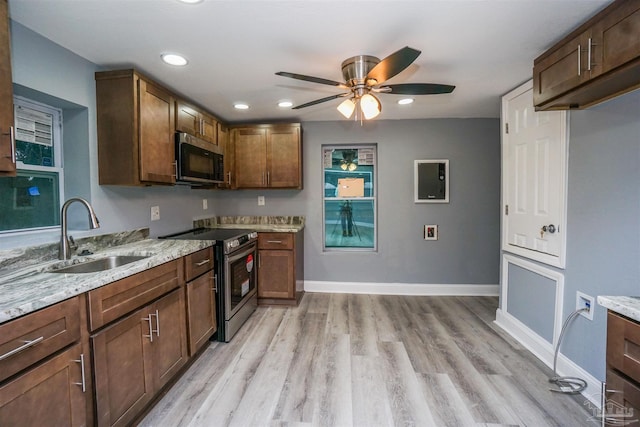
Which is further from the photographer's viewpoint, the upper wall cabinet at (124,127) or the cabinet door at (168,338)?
the upper wall cabinet at (124,127)

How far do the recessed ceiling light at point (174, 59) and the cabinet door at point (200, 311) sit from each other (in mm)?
1600

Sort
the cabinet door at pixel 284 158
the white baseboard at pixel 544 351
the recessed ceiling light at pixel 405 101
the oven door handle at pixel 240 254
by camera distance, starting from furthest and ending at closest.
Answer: the cabinet door at pixel 284 158 < the recessed ceiling light at pixel 405 101 < the oven door handle at pixel 240 254 < the white baseboard at pixel 544 351

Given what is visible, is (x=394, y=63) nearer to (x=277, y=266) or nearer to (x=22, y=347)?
(x=22, y=347)

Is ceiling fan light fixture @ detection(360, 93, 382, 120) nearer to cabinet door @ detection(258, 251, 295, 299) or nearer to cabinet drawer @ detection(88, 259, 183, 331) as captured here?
cabinet drawer @ detection(88, 259, 183, 331)

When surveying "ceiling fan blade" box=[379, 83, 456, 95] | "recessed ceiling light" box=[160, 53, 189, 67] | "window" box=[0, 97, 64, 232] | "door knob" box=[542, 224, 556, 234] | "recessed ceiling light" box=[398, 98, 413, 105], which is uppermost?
"recessed ceiling light" box=[398, 98, 413, 105]

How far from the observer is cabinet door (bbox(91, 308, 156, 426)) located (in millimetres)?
1328

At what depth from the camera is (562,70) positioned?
5.55 ft

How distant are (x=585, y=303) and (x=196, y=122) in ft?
11.3

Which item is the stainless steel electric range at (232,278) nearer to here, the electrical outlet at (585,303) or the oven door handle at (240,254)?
the oven door handle at (240,254)

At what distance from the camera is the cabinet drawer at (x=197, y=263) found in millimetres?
2068

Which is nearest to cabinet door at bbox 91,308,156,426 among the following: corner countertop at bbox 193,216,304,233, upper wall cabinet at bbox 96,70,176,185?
upper wall cabinet at bbox 96,70,176,185

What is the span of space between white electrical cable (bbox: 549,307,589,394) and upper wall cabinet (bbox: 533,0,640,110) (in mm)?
1331

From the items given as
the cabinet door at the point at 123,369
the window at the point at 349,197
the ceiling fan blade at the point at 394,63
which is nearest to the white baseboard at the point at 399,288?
the window at the point at 349,197

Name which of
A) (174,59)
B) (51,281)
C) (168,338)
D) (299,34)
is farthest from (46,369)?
(299,34)
